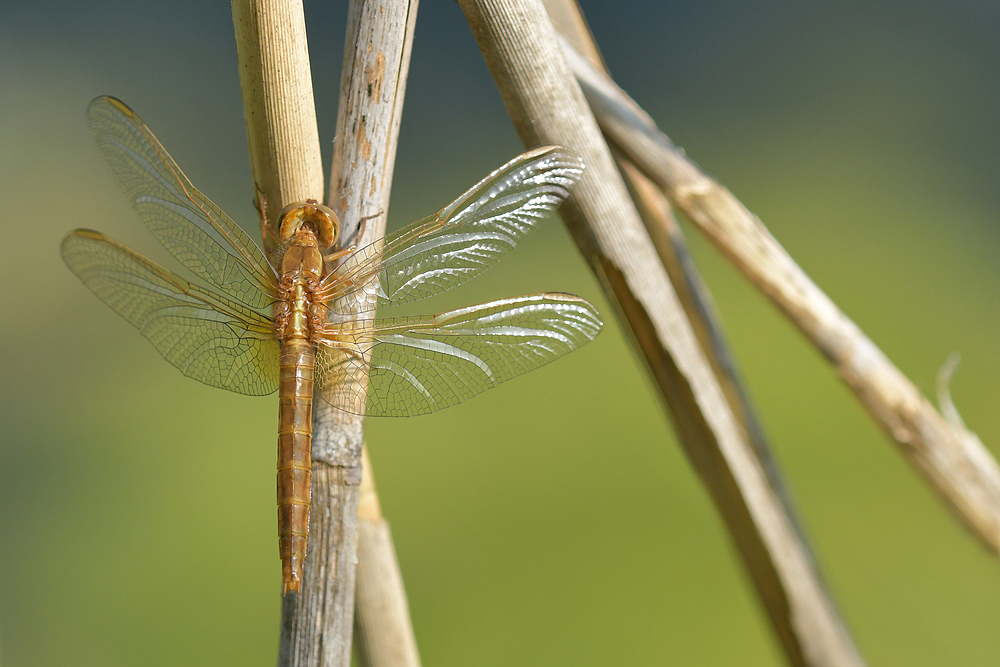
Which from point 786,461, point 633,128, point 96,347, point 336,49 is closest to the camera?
point 633,128

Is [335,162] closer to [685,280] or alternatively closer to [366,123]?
[366,123]

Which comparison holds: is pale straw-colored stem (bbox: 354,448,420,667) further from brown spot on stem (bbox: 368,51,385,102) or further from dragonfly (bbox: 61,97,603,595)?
brown spot on stem (bbox: 368,51,385,102)

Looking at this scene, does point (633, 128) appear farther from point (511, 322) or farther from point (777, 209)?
point (777, 209)

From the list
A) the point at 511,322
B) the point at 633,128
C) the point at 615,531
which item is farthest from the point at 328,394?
the point at 615,531

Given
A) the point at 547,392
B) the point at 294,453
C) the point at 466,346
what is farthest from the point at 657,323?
the point at 547,392

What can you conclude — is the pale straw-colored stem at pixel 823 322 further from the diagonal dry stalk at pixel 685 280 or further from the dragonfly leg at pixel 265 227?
the dragonfly leg at pixel 265 227

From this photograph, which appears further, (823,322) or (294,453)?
(823,322)
